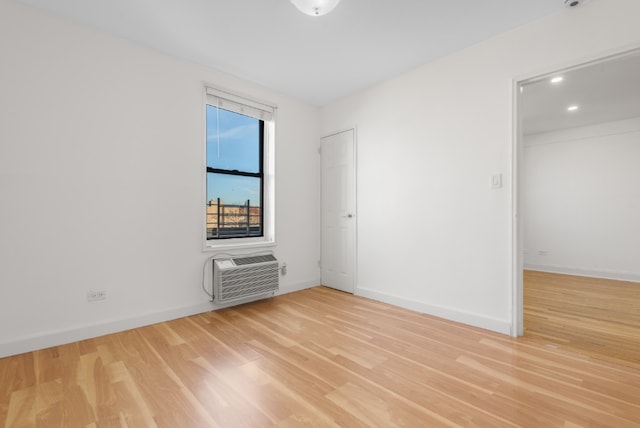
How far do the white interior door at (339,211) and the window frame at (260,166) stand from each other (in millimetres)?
847

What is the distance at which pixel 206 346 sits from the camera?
91.2 inches

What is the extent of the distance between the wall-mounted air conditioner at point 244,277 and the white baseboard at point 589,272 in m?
5.11

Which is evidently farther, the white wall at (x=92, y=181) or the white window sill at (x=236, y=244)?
the white window sill at (x=236, y=244)

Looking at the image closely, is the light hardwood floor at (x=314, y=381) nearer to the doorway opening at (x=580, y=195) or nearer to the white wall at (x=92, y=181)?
the white wall at (x=92, y=181)

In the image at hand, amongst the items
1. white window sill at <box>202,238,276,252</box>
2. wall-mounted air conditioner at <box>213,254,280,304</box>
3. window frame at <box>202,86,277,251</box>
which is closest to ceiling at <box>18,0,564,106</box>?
window frame at <box>202,86,277,251</box>

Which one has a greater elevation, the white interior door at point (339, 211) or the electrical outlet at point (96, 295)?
the white interior door at point (339, 211)

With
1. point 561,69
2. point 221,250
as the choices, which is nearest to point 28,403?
point 221,250

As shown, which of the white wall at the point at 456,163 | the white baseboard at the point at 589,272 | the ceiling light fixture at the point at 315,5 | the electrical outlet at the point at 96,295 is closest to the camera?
the ceiling light fixture at the point at 315,5

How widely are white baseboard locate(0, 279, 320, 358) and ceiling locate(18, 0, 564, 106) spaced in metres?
2.61

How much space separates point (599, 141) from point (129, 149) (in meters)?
6.89

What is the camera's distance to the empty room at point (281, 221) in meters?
1.73

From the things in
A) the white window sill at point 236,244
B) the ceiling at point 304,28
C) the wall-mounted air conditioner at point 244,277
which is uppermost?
the ceiling at point 304,28

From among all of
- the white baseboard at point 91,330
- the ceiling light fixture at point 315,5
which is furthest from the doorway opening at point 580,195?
the white baseboard at point 91,330

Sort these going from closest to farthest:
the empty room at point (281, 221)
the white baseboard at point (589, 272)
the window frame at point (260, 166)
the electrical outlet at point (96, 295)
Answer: the empty room at point (281, 221)
the electrical outlet at point (96, 295)
the window frame at point (260, 166)
the white baseboard at point (589, 272)
